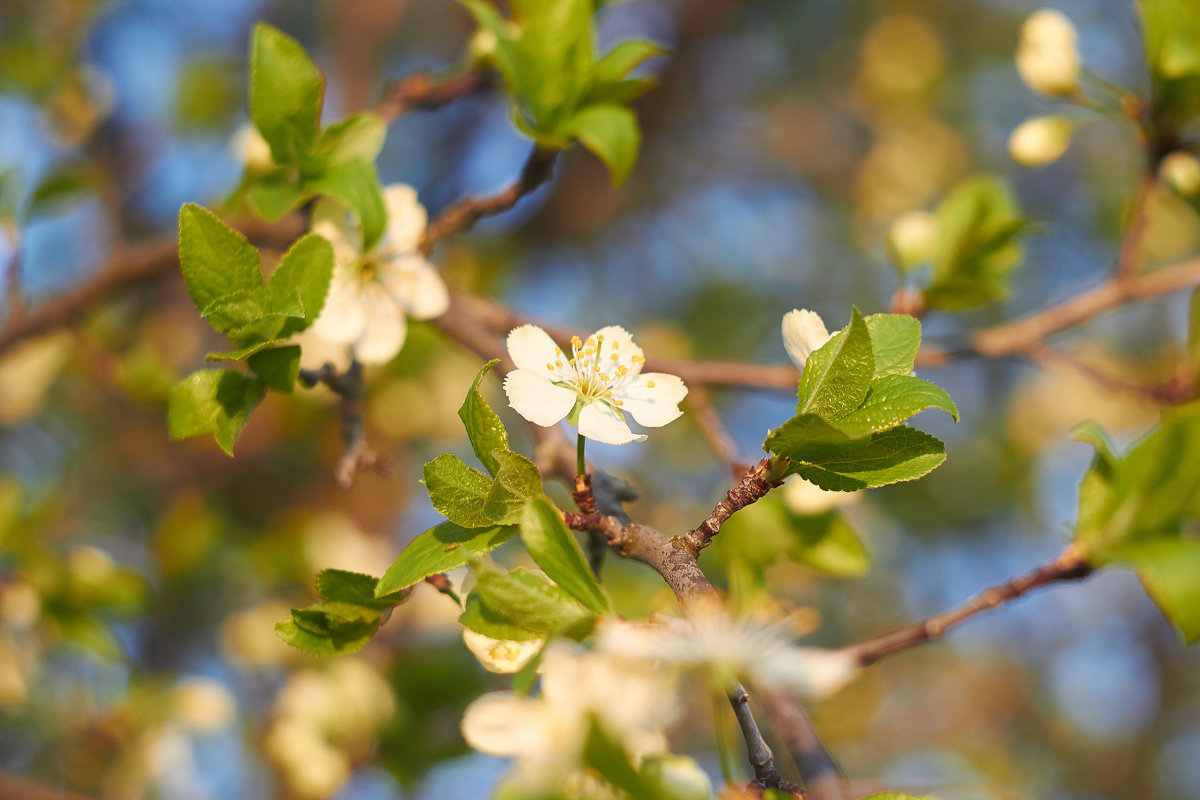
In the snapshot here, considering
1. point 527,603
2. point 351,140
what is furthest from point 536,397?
point 351,140

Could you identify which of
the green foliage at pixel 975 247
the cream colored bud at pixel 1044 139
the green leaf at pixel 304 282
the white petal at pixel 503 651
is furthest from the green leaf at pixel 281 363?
the cream colored bud at pixel 1044 139

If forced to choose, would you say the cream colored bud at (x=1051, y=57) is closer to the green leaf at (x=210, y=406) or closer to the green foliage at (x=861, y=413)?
the green foliage at (x=861, y=413)

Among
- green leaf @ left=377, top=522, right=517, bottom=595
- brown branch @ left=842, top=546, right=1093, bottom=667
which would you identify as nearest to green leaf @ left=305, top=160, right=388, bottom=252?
green leaf @ left=377, top=522, right=517, bottom=595

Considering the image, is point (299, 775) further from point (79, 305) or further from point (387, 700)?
point (79, 305)

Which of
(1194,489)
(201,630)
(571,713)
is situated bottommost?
(201,630)

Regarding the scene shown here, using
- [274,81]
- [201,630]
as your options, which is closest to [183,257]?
[274,81]

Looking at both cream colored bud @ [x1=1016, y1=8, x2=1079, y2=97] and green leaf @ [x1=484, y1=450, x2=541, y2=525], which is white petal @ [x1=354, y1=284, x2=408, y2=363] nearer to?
green leaf @ [x1=484, y1=450, x2=541, y2=525]
